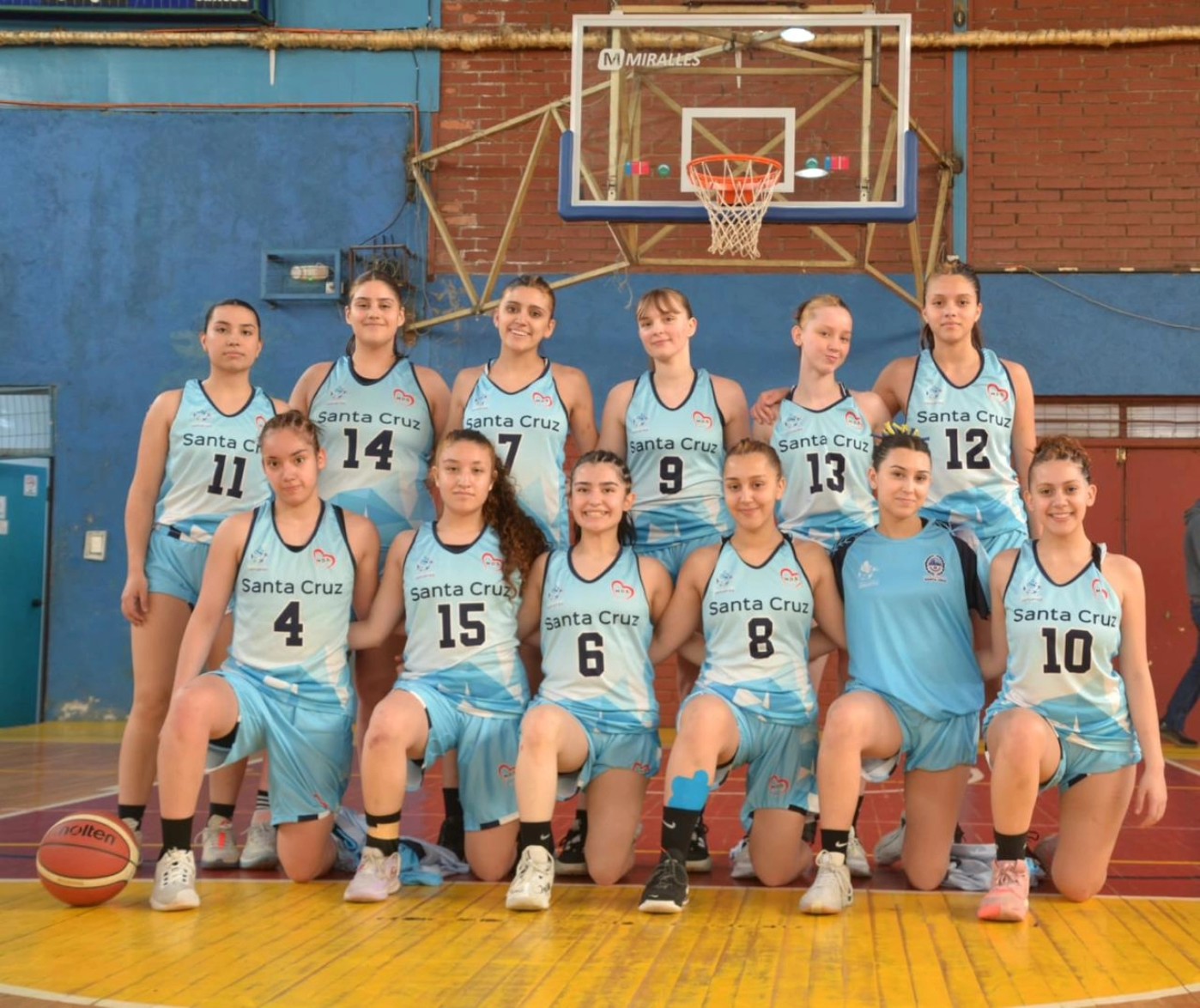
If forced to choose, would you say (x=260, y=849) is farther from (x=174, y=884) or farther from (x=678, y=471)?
(x=678, y=471)

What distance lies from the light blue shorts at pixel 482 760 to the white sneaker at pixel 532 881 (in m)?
0.38

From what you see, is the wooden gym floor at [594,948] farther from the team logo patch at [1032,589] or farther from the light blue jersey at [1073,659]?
the team logo patch at [1032,589]

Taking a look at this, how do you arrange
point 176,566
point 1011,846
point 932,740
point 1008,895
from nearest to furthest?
point 1008,895
point 1011,846
point 932,740
point 176,566

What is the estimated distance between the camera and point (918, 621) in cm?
449

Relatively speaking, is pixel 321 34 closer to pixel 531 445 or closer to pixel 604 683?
pixel 531 445

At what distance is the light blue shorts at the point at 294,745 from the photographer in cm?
439

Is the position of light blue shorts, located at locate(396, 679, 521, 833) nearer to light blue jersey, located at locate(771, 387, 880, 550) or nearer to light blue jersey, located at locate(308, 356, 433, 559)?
light blue jersey, located at locate(308, 356, 433, 559)

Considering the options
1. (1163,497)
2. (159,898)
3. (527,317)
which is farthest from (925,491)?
(1163,497)

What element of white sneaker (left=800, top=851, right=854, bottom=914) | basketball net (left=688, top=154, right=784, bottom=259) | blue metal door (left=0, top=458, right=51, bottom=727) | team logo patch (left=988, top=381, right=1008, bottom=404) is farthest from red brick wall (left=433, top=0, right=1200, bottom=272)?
white sneaker (left=800, top=851, right=854, bottom=914)

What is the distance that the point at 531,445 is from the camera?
5.02m

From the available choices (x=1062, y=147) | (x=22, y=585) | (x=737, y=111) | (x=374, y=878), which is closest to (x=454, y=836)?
(x=374, y=878)

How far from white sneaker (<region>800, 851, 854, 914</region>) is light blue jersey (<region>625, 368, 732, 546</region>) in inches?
53.8

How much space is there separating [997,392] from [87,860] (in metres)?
3.42

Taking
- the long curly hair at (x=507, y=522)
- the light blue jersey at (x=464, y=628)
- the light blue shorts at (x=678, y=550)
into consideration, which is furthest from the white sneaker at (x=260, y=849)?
the light blue shorts at (x=678, y=550)
